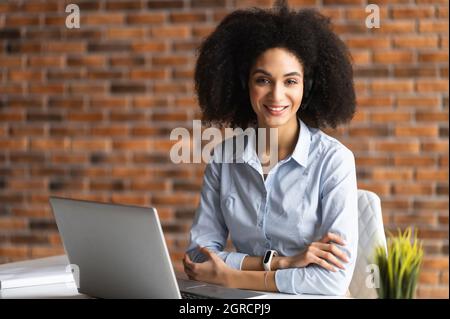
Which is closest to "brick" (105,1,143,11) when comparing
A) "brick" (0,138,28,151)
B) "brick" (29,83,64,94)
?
"brick" (29,83,64,94)

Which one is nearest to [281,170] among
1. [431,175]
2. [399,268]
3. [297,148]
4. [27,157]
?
[297,148]

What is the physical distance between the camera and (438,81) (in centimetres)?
351

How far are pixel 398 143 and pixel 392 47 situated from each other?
1.62 ft

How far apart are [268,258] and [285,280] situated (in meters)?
0.13

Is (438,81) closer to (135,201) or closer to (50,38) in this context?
(135,201)

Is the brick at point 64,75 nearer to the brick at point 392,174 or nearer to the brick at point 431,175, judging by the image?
the brick at point 392,174

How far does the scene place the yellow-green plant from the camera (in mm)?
1204

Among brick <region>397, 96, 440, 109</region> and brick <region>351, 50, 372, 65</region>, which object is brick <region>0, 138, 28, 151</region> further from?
brick <region>397, 96, 440, 109</region>

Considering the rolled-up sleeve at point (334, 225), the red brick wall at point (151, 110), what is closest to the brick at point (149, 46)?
the red brick wall at point (151, 110)

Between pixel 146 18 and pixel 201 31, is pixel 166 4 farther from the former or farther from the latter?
pixel 201 31

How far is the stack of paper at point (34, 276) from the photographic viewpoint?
1792mm

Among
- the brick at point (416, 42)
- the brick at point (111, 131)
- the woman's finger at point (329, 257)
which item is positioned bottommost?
the woman's finger at point (329, 257)

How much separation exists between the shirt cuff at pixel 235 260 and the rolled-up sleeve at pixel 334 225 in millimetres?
181
